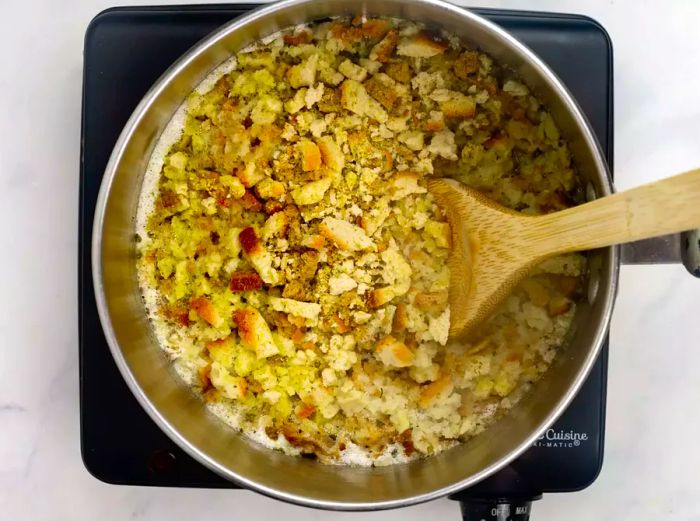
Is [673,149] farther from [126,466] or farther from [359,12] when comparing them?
[126,466]

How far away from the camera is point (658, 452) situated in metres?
1.07

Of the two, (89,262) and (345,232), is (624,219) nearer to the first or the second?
(345,232)

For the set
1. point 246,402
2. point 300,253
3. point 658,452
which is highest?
point 300,253

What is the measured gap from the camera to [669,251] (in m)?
0.82

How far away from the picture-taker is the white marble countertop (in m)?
1.05

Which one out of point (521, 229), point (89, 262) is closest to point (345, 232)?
point (521, 229)

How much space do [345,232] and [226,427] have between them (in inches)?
12.1

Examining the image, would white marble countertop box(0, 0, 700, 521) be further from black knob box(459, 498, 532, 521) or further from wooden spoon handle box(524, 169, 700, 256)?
wooden spoon handle box(524, 169, 700, 256)

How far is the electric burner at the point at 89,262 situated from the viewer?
93 centimetres

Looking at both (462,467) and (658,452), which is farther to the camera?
(658,452)

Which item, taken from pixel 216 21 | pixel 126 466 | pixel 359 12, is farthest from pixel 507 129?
pixel 126 466

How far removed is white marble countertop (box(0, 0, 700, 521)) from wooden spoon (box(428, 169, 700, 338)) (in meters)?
0.28

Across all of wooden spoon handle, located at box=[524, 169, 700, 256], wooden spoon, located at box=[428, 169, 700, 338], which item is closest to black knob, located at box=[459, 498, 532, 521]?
wooden spoon, located at box=[428, 169, 700, 338]

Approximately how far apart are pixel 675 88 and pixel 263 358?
2.32 feet
